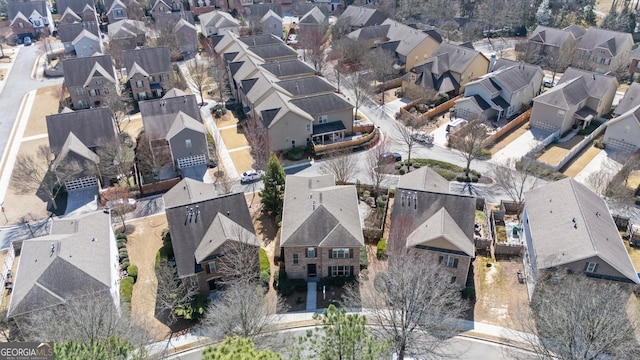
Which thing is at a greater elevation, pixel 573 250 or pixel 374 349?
pixel 374 349

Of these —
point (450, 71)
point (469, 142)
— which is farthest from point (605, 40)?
point (469, 142)

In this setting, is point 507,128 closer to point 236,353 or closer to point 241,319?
point 241,319

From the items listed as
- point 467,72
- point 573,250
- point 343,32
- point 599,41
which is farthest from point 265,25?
point 573,250

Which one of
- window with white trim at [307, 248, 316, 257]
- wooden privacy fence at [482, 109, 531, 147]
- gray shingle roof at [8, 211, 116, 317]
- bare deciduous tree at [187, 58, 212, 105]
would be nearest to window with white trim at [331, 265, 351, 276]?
window with white trim at [307, 248, 316, 257]

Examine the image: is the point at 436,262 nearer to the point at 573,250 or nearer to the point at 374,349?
Answer: the point at 573,250

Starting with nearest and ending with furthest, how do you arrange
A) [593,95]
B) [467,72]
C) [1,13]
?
[593,95], [467,72], [1,13]

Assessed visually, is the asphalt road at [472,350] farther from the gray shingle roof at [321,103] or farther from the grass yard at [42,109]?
the grass yard at [42,109]

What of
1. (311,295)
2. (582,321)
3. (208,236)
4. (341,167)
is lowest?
(311,295)
